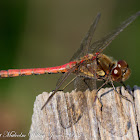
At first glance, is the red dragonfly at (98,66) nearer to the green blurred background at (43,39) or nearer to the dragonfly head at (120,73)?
the dragonfly head at (120,73)

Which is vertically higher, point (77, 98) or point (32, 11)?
point (32, 11)

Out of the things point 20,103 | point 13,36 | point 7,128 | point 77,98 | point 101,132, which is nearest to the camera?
point 101,132

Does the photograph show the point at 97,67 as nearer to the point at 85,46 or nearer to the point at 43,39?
the point at 85,46

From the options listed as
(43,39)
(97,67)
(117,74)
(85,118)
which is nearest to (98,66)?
(97,67)

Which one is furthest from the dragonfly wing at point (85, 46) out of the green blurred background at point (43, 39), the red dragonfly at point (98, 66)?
the green blurred background at point (43, 39)

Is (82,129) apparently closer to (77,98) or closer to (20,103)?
(77,98)

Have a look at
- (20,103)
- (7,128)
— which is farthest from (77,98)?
(20,103)

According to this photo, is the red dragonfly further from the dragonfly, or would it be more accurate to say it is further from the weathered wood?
the weathered wood

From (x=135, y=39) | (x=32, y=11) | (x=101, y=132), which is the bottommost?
(x=101, y=132)
